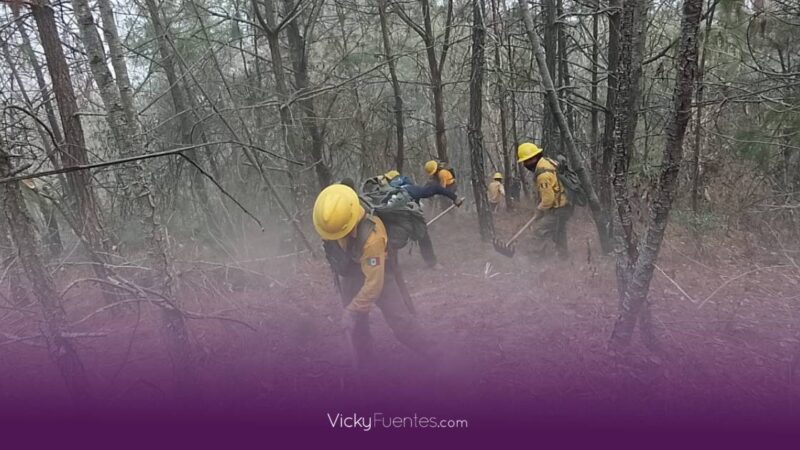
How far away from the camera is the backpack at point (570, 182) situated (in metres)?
6.44

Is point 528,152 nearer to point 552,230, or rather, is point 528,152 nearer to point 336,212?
point 552,230

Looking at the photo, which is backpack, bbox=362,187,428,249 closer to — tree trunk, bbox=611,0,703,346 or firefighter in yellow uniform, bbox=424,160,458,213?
tree trunk, bbox=611,0,703,346

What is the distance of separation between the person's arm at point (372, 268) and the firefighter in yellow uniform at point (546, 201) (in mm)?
3365

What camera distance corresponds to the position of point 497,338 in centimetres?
503

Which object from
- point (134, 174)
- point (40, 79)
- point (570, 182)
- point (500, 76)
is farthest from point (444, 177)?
point (40, 79)

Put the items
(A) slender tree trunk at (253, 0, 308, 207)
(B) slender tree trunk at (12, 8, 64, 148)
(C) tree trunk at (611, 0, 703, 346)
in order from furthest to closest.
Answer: (A) slender tree trunk at (253, 0, 308, 207) → (B) slender tree trunk at (12, 8, 64, 148) → (C) tree trunk at (611, 0, 703, 346)

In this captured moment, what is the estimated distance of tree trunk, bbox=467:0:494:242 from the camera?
742 cm

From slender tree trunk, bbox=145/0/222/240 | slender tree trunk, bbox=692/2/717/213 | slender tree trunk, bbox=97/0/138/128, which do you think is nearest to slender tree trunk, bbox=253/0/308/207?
slender tree trunk, bbox=145/0/222/240

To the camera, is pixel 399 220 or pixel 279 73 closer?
pixel 399 220

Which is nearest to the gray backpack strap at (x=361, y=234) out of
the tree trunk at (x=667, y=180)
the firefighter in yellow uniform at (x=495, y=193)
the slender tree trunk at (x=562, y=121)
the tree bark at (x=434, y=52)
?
the tree trunk at (x=667, y=180)

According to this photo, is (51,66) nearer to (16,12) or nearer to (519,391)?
(16,12)

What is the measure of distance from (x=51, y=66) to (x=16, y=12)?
5.41 feet

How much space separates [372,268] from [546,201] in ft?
11.9

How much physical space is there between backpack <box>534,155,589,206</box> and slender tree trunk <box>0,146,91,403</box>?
18.1 ft
